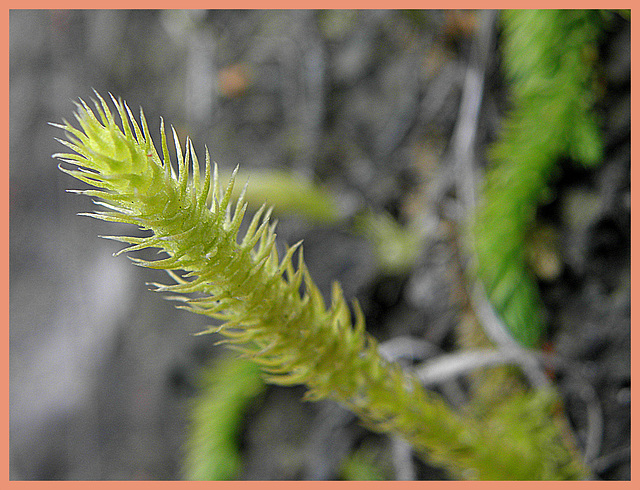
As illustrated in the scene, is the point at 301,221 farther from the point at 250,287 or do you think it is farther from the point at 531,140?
the point at 250,287

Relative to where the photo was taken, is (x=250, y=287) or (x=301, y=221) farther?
(x=301, y=221)

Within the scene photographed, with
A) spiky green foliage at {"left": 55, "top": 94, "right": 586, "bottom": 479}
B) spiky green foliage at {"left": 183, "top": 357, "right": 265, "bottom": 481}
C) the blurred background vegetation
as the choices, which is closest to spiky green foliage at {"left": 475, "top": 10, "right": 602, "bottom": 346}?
the blurred background vegetation

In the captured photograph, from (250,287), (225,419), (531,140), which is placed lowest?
(225,419)

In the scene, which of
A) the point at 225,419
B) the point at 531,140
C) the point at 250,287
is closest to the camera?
the point at 250,287

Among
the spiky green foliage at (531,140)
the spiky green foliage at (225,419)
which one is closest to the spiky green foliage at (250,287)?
the spiky green foliage at (531,140)

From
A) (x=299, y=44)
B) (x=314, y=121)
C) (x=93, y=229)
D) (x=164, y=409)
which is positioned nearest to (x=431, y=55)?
(x=314, y=121)

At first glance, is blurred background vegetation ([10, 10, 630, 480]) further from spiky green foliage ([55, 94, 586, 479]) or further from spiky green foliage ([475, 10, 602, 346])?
spiky green foliage ([55, 94, 586, 479])

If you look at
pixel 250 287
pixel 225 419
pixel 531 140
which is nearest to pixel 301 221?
pixel 225 419
